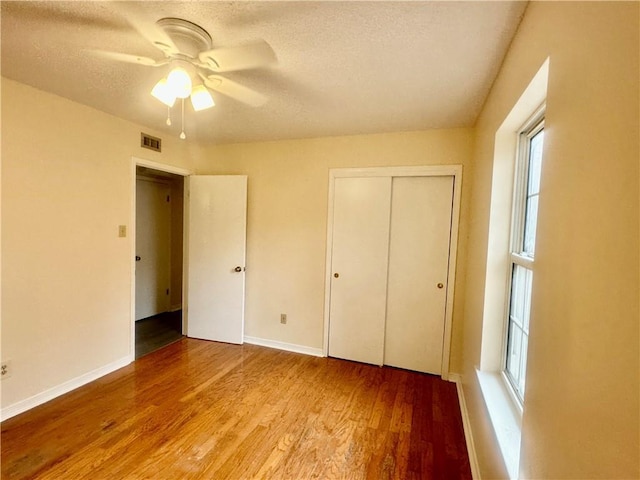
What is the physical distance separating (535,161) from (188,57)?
1.85 metres

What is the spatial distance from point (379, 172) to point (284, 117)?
3.37 ft

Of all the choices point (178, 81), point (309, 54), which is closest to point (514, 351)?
point (309, 54)

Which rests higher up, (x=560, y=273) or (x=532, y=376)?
(x=560, y=273)

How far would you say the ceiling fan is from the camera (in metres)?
1.38

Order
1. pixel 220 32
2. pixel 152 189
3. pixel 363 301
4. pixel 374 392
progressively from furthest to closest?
pixel 152 189, pixel 363 301, pixel 374 392, pixel 220 32

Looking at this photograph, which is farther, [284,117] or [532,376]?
[284,117]

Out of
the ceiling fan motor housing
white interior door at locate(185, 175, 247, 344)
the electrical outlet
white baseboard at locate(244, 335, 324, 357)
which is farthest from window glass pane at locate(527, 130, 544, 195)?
the electrical outlet

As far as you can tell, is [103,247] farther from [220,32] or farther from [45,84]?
[220,32]

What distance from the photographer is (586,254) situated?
69 centimetres

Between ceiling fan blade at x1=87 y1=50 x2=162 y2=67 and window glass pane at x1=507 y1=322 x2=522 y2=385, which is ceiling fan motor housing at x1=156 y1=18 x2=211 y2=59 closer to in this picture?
ceiling fan blade at x1=87 y1=50 x2=162 y2=67

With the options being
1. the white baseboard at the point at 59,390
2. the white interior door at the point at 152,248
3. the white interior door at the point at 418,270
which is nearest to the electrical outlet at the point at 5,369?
the white baseboard at the point at 59,390

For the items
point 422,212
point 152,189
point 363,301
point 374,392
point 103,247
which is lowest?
point 374,392

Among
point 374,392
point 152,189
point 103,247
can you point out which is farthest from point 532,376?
point 152,189

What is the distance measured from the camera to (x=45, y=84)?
204 cm
